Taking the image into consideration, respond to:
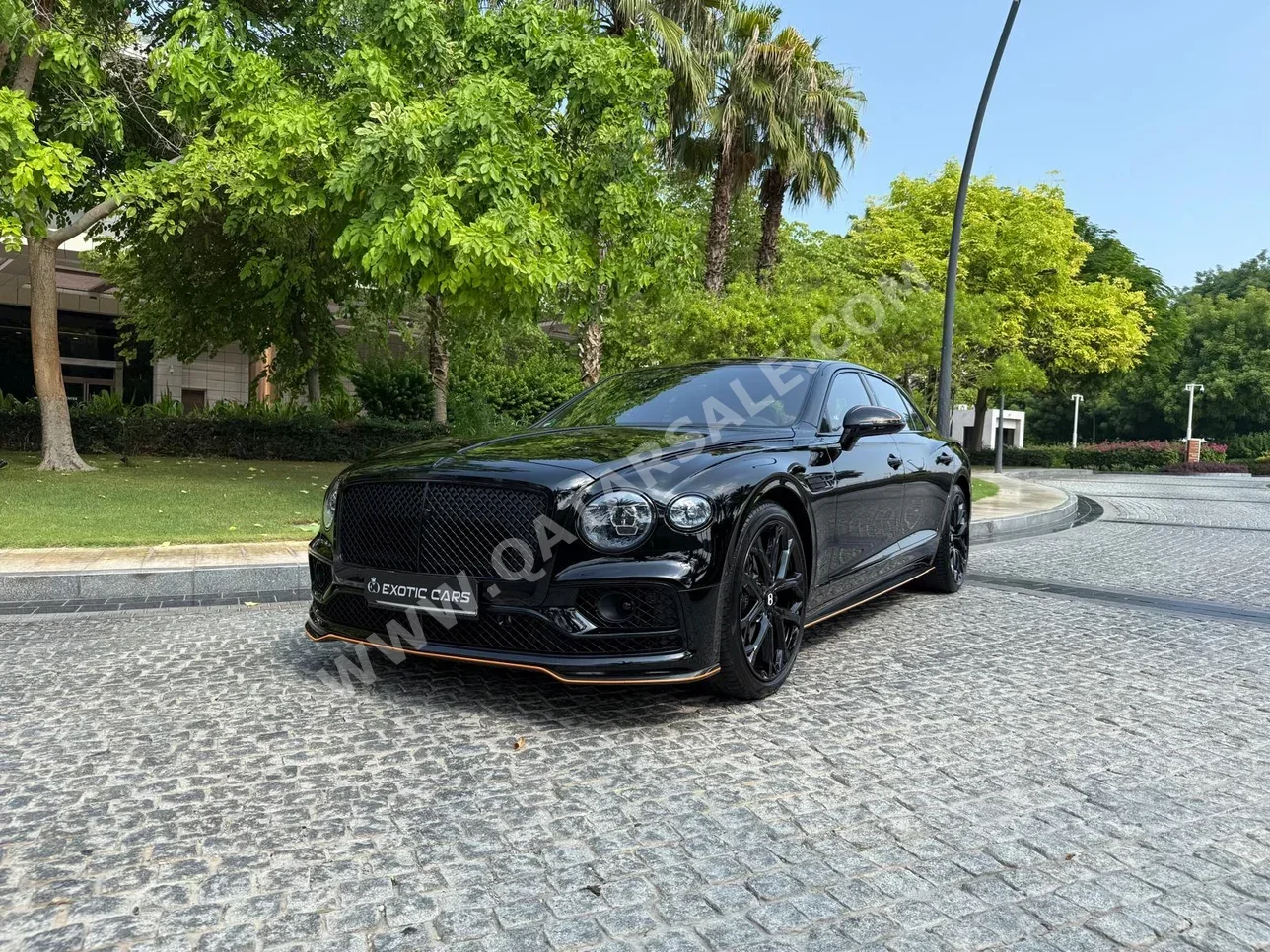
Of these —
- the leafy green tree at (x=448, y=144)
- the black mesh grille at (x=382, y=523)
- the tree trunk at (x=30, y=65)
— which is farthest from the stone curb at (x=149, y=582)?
the tree trunk at (x=30, y=65)

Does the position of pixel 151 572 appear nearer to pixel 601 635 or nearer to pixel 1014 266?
pixel 601 635

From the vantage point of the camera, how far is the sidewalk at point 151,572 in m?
6.14

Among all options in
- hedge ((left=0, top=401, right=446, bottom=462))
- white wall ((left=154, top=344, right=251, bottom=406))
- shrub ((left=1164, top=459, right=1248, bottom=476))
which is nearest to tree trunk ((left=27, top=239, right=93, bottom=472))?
hedge ((left=0, top=401, right=446, bottom=462))

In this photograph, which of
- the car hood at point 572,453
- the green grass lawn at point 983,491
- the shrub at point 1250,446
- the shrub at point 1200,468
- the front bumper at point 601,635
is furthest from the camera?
the shrub at point 1250,446

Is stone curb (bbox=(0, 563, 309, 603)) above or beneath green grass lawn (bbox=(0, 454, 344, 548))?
beneath

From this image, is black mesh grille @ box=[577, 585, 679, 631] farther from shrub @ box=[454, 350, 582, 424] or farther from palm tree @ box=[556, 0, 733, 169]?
shrub @ box=[454, 350, 582, 424]

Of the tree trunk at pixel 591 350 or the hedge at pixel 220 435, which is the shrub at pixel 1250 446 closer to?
the tree trunk at pixel 591 350

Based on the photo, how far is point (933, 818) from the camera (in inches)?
111

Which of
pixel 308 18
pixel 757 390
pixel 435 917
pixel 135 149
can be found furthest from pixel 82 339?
pixel 435 917

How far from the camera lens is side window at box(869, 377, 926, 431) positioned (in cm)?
582

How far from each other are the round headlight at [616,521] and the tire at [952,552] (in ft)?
11.6

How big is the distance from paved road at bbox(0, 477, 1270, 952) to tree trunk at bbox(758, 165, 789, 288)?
17.5 m

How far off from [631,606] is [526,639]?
0.41m

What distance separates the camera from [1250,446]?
53.5m
